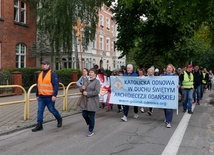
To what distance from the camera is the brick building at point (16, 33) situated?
25375 millimetres

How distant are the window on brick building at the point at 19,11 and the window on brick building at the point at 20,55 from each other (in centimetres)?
244

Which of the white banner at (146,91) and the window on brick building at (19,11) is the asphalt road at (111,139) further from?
the window on brick building at (19,11)

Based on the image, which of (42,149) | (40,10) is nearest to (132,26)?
(40,10)

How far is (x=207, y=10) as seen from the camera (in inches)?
559

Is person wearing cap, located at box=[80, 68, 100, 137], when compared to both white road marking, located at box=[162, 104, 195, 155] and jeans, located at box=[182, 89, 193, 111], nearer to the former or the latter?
white road marking, located at box=[162, 104, 195, 155]

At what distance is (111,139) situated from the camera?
6793 millimetres

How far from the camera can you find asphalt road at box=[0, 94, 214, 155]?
584 cm

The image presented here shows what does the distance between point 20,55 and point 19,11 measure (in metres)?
4.12

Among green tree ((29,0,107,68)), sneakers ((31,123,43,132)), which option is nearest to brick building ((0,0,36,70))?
green tree ((29,0,107,68))

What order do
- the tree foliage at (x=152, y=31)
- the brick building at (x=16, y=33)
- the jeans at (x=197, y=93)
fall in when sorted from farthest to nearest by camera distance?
the brick building at (x=16, y=33) < the tree foliage at (x=152, y=31) < the jeans at (x=197, y=93)

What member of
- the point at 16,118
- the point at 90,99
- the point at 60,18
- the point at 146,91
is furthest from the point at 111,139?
the point at 60,18

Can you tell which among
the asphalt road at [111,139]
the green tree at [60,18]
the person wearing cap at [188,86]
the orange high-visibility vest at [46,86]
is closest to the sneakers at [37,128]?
the asphalt road at [111,139]

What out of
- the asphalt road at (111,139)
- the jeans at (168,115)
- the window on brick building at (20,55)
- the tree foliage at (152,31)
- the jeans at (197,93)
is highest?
the tree foliage at (152,31)

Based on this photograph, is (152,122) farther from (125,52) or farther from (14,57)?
(14,57)
